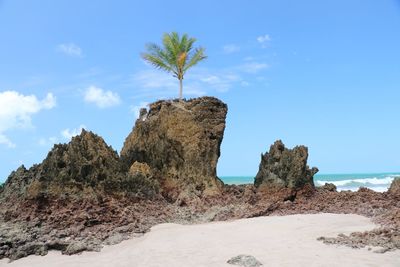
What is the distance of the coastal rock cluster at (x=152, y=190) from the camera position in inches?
493

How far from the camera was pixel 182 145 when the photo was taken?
18109 mm

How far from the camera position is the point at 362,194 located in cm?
1703

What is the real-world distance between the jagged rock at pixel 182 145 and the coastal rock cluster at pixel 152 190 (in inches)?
1.5

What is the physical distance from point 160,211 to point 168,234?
2542 millimetres

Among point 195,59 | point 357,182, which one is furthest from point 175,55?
point 357,182

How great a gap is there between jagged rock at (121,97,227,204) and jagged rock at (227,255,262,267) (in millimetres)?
7587

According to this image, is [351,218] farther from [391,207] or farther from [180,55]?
[180,55]

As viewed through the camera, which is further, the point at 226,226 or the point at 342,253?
the point at 226,226

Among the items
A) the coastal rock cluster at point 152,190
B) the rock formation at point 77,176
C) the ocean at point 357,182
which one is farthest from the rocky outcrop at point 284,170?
the ocean at point 357,182

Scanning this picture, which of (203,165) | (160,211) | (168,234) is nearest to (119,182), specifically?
(160,211)

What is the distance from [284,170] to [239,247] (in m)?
6.78

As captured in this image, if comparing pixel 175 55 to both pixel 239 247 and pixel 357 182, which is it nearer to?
pixel 239 247

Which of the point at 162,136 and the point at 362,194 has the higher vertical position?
the point at 162,136

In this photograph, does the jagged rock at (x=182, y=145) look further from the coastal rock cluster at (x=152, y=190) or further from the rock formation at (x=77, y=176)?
the rock formation at (x=77, y=176)
